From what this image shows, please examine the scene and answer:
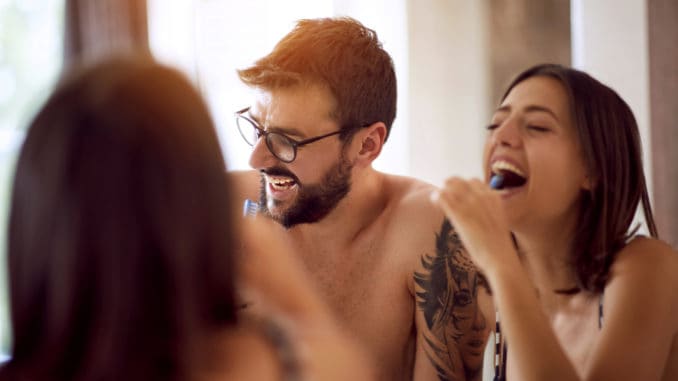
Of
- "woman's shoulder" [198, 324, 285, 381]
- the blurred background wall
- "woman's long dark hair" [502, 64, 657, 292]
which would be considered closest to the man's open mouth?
the blurred background wall

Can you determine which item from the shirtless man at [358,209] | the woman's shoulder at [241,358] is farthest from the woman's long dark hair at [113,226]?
the shirtless man at [358,209]

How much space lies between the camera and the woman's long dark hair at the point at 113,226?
0.70m

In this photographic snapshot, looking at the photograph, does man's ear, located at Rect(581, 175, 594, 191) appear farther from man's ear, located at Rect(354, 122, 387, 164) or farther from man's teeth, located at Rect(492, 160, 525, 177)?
man's ear, located at Rect(354, 122, 387, 164)

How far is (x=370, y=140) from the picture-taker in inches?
67.4

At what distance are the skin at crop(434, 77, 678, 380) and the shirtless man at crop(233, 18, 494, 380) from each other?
0.68 ft

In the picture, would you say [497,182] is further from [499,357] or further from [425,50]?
[425,50]

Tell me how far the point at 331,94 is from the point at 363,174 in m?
0.21

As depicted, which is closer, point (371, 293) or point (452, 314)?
point (452, 314)

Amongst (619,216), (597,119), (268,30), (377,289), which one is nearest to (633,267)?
(619,216)

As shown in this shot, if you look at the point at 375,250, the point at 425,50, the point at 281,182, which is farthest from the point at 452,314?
the point at 425,50

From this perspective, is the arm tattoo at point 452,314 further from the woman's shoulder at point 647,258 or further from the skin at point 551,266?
the woman's shoulder at point 647,258

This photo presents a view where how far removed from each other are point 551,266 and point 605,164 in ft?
0.75

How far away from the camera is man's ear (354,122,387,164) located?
66.9 inches

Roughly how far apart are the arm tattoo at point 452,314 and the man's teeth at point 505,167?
28 cm
